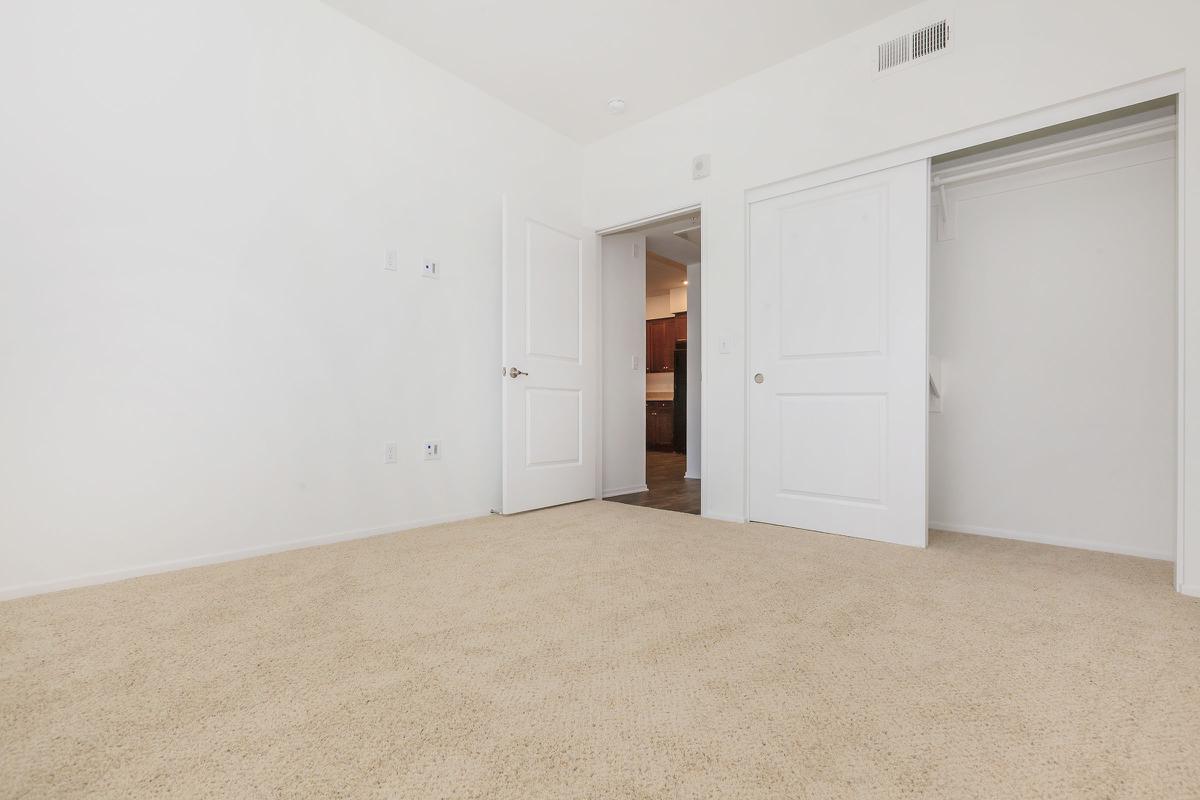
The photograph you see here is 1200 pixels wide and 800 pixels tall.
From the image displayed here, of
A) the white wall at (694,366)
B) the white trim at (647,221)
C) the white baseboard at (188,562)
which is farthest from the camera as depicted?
the white wall at (694,366)

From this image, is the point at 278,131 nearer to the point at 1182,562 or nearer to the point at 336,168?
the point at 336,168

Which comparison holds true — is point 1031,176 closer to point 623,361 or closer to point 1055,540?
point 1055,540

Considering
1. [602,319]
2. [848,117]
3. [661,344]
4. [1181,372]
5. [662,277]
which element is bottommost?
[1181,372]

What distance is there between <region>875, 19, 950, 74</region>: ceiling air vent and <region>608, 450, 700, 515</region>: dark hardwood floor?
296 centimetres

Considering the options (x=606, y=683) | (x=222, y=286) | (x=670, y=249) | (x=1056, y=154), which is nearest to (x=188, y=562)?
(x=222, y=286)

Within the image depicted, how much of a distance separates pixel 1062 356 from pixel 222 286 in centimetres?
436

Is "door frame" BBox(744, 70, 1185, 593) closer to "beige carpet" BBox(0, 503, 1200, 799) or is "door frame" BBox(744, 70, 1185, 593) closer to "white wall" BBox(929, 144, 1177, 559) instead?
"white wall" BBox(929, 144, 1177, 559)

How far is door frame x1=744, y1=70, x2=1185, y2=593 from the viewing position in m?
2.14

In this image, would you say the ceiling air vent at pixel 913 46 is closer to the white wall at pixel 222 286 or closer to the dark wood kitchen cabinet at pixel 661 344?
the white wall at pixel 222 286

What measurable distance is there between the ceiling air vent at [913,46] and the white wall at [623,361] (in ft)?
7.66

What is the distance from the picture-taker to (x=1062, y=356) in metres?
2.94

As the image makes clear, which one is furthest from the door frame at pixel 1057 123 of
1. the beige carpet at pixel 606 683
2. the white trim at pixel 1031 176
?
the beige carpet at pixel 606 683

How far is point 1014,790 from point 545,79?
13.1 ft

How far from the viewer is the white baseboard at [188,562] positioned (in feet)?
6.84
